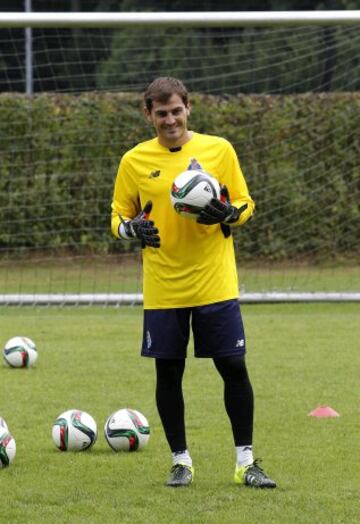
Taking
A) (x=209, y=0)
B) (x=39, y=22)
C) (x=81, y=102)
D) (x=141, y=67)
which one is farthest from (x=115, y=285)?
(x=209, y=0)

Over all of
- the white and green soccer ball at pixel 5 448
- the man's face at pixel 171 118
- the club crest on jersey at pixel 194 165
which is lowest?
the white and green soccer ball at pixel 5 448

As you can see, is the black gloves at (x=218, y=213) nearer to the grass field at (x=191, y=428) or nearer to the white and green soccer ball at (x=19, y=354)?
the grass field at (x=191, y=428)

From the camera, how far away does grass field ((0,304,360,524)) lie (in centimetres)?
619

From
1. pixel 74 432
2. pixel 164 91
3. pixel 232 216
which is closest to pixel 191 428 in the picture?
pixel 74 432

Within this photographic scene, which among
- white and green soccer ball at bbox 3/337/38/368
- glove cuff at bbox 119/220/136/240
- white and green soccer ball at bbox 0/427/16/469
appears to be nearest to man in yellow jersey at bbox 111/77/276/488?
glove cuff at bbox 119/220/136/240

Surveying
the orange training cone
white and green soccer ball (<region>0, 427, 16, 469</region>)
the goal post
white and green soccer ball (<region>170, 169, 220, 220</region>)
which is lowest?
white and green soccer ball (<region>0, 427, 16, 469</region>)

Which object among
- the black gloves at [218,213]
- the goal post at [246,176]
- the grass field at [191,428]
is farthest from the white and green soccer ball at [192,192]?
the goal post at [246,176]

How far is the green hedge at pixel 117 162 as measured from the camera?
56.4 ft

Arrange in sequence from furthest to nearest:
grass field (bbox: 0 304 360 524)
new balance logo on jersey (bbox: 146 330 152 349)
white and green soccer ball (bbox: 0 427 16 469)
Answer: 1. white and green soccer ball (bbox: 0 427 16 469)
2. new balance logo on jersey (bbox: 146 330 152 349)
3. grass field (bbox: 0 304 360 524)

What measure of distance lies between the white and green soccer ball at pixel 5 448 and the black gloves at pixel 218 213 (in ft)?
5.47

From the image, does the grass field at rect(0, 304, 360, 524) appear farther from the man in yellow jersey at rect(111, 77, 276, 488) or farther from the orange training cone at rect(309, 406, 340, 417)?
the man in yellow jersey at rect(111, 77, 276, 488)

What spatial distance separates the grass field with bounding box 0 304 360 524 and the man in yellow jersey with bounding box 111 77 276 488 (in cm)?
35

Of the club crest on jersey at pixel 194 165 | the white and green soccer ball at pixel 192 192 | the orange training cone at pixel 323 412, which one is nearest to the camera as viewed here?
the white and green soccer ball at pixel 192 192

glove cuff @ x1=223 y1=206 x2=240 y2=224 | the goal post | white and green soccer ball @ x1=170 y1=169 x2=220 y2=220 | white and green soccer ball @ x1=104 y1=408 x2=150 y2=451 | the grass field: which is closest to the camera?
the grass field
